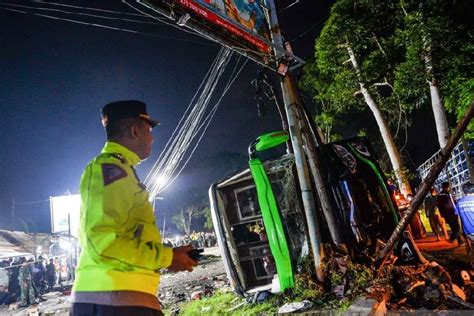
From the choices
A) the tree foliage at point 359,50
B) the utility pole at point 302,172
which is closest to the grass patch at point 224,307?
the utility pole at point 302,172

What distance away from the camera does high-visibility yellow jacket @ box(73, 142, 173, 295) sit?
1.81 metres

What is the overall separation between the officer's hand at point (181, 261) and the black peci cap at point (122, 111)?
3.14 feet

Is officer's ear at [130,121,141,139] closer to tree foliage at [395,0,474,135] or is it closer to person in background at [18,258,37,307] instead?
tree foliage at [395,0,474,135]

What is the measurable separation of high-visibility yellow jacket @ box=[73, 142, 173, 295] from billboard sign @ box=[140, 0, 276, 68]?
4.47 metres

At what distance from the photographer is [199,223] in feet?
181

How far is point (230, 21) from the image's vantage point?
6824 millimetres

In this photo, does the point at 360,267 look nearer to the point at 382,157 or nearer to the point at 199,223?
the point at 382,157

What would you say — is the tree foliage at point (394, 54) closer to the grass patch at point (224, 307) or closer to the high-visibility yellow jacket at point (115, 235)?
the grass patch at point (224, 307)

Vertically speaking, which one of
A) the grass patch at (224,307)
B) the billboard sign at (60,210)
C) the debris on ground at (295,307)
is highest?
the billboard sign at (60,210)

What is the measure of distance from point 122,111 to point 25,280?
1657 cm

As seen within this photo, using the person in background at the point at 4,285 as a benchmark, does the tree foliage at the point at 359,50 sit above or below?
above

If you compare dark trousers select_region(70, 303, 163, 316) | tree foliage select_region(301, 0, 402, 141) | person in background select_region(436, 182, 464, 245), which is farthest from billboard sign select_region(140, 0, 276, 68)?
tree foliage select_region(301, 0, 402, 141)

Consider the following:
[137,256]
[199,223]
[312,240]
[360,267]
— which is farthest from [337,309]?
[199,223]

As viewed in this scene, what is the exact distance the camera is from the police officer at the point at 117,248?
1.81 m
